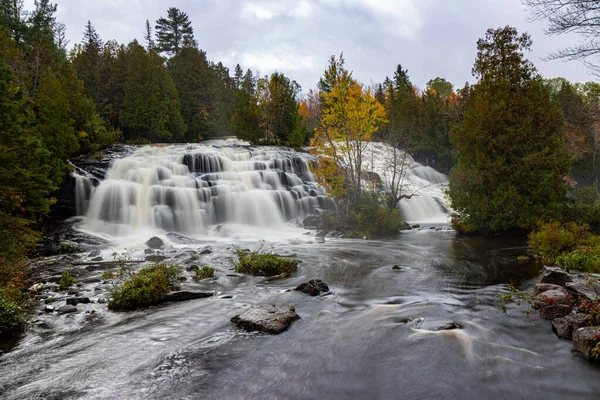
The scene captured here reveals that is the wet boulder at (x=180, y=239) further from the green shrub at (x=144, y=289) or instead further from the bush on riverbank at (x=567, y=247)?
the bush on riverbank at (x=567, y=247)

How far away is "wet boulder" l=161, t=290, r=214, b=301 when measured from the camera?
8306 mm

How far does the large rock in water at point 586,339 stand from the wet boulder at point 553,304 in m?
1.07

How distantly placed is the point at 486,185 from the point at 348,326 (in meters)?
11.5

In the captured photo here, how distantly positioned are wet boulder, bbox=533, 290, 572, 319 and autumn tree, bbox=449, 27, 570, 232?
8970 mm

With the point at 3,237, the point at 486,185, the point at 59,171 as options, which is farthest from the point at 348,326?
Answer: the point at 59,171

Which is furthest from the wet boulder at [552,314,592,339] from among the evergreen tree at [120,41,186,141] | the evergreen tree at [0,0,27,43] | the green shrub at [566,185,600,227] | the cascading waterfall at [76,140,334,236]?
the evergreen tree at [0,0,27,43]

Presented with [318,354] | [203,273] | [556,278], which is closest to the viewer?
[318,354]

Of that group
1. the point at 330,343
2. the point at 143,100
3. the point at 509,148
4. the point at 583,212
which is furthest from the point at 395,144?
the point at 143,100

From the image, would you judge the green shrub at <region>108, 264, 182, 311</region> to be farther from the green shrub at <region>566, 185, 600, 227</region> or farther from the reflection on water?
the green shrub at <region>566, 185, 600, 227</region>

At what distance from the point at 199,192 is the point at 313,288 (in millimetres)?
13704

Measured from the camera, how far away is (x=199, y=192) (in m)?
20.9

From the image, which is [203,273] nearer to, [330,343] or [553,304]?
[330,343]

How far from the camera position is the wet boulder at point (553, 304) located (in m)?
6.45

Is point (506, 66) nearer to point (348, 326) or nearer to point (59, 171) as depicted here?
point (348, 326)
